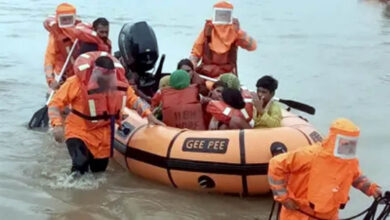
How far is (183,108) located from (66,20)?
6.52 feet

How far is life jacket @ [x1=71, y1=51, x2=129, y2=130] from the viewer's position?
210 inches

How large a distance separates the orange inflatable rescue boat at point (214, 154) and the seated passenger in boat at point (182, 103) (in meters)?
0.19

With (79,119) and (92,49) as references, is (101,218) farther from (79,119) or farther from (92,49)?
(92,49)

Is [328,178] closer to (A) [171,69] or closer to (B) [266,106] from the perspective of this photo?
(B) [266,106]

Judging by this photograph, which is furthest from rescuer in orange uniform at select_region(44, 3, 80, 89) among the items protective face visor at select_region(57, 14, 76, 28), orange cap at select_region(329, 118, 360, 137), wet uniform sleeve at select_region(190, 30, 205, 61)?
orange cap at select_region(329, 118, 360, 137)

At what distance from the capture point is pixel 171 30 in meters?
17.8

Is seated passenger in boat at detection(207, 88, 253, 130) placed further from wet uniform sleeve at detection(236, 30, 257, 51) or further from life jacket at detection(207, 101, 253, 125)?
wet uniform sleeve at detection(236, 30, 257, 51)

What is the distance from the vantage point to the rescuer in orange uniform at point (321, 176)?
141 inches

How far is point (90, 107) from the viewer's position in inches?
211

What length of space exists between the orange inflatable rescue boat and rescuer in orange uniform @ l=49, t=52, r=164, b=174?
0.25 m

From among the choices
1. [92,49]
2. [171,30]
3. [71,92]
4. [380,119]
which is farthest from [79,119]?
[171,30]

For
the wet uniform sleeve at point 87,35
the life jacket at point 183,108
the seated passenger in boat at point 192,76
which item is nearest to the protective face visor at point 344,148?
the life jacket at point 183,108

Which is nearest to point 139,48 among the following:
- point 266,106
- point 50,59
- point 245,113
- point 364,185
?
point 50,59

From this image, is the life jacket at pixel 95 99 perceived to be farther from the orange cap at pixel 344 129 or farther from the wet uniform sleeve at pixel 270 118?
the orange cap at pixel 344 129
